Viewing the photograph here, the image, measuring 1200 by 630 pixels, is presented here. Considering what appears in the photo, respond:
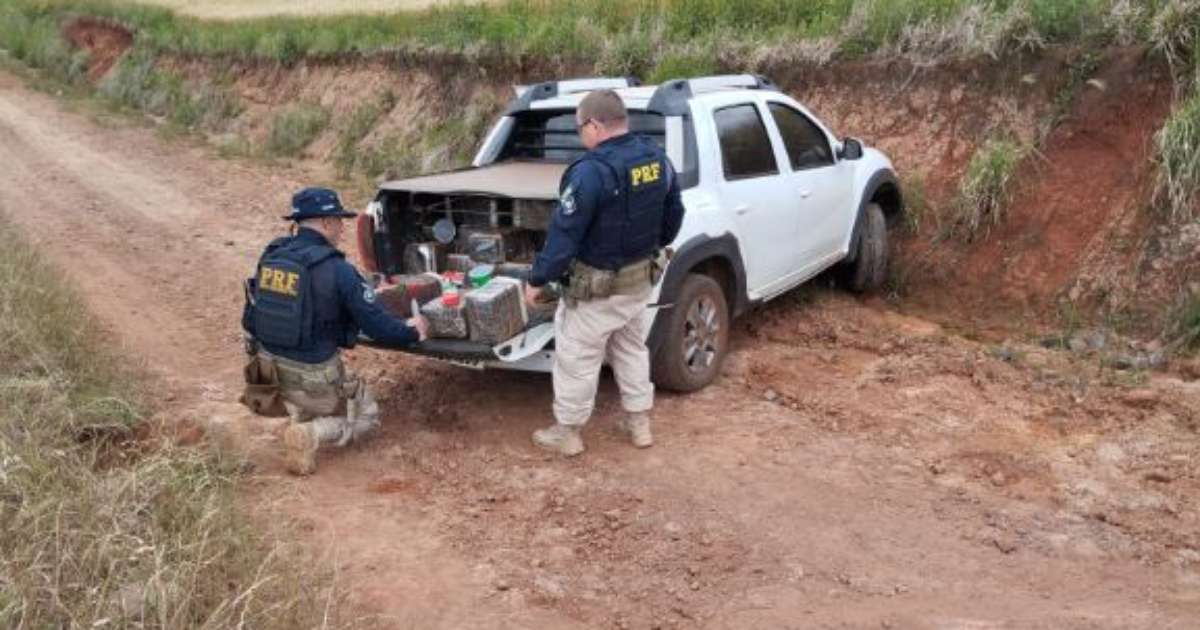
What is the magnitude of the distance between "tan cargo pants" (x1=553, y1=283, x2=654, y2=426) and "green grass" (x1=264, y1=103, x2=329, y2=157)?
11.1 metres

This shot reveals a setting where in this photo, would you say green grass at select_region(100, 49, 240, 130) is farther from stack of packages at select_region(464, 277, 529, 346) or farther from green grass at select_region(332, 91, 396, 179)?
stack of packages at select_region(464, 277, 529, 346)

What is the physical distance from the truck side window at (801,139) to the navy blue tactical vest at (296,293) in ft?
9.97

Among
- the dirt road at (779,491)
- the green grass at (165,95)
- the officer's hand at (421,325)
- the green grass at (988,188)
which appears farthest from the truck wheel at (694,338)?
the green grass at (165,95)

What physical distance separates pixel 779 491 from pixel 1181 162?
4.08 m

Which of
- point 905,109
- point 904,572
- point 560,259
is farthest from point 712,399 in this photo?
point 905,109

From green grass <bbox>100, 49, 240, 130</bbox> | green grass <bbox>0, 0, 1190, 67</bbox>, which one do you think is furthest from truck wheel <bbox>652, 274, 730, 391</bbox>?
green grass <bbox>100, 49, 240, 130</bbox>

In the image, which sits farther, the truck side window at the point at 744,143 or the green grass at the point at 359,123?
the green grass at the point at 359,123

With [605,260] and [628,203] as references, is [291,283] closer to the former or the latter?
[605,260]

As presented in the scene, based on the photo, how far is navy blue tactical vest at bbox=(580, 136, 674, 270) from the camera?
488cm

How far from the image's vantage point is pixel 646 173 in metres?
4.95

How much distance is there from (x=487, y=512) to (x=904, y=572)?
182 centimetres

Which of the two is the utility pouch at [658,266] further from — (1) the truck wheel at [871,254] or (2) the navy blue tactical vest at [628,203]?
(1) the truck wheel at [871,254]

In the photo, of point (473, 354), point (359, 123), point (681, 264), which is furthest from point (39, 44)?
point (681, 264)

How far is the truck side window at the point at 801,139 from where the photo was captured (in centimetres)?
666
